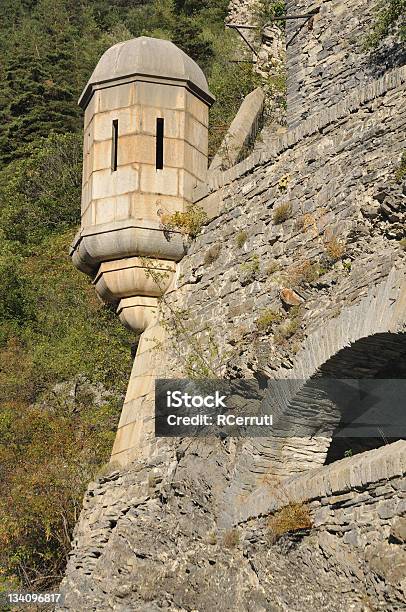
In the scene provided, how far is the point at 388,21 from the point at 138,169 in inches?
154

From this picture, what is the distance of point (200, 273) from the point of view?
28.4 feet

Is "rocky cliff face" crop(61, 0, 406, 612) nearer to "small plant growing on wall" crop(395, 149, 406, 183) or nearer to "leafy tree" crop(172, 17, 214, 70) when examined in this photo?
"small plant growing on wall" crop(395, 149, 406, 183)

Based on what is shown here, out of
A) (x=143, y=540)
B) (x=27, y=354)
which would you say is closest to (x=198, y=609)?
(x=143, y=540)

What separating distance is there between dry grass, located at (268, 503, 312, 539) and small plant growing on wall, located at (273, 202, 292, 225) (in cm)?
222

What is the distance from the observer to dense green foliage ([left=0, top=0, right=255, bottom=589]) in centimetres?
1062

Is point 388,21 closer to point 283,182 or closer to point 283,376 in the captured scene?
point 283,182

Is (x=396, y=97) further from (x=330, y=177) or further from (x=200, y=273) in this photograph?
(x=200, y=273)

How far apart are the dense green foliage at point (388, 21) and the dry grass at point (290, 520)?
619 cm

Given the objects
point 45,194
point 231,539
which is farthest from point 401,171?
point 45,194

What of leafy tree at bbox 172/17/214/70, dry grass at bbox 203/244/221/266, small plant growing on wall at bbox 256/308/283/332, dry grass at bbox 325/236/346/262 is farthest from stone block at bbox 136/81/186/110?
leafy tree at bbox 172/17/214/70

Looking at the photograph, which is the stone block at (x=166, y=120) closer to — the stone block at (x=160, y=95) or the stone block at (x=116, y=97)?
the stone block at (x=160, y=95)

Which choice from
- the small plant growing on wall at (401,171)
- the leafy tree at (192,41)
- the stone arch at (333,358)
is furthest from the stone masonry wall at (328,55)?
the leafy tree at (192,41)

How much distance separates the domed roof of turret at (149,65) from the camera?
9.11 meters

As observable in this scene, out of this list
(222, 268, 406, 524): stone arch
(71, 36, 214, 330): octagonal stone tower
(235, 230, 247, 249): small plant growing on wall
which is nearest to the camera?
(222, 268, 406, 524): stone arch
